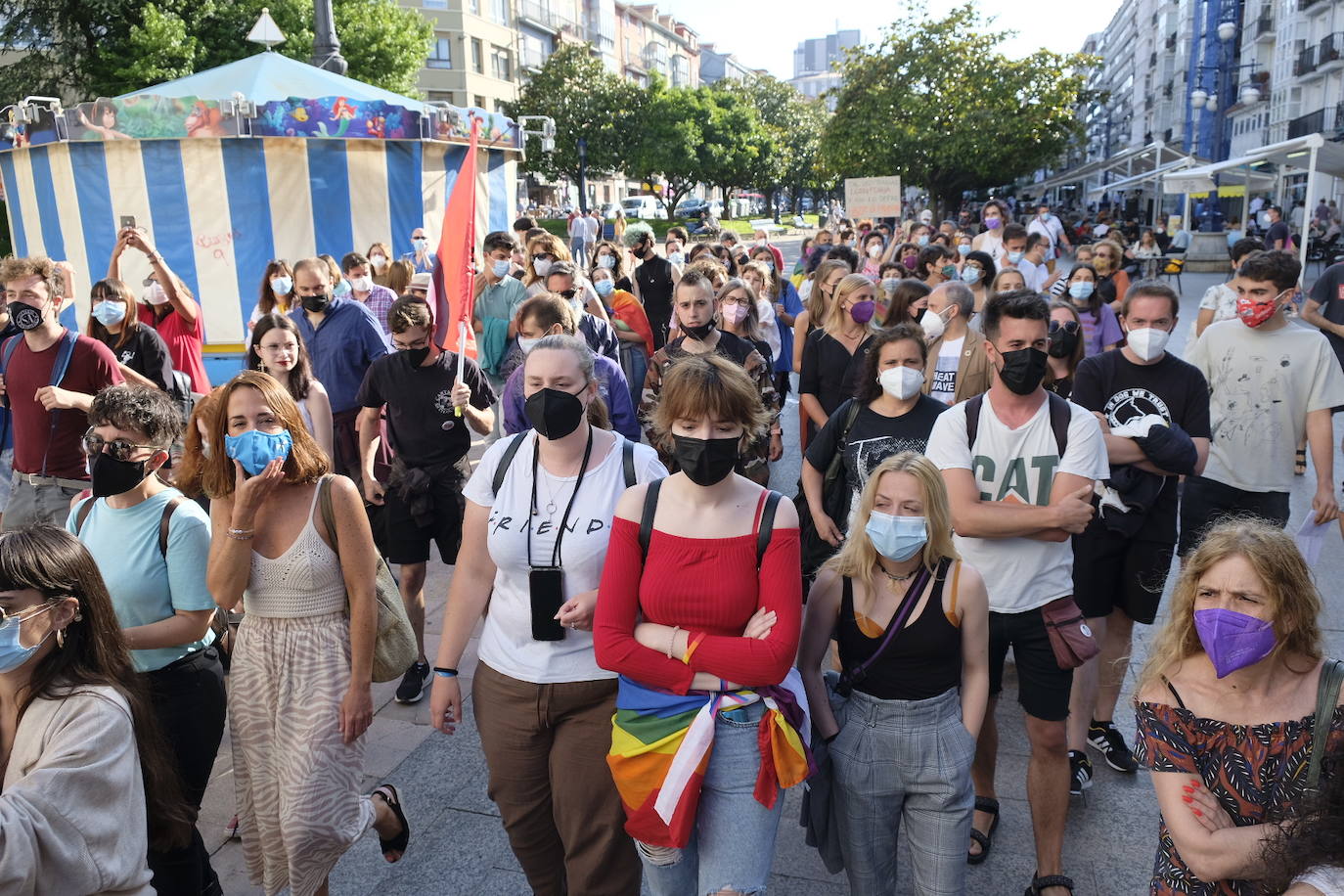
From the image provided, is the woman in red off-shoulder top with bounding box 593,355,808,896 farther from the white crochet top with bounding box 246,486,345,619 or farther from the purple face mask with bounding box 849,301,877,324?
the purple face mask with bounding box 849,301,877,324

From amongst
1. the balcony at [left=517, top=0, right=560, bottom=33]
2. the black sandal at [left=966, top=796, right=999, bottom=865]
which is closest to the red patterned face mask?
the black sandal at [left=966, top=796, right=999, bottom=865]

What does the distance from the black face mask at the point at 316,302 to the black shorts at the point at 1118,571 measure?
15.1ft

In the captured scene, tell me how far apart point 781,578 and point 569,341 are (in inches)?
43.0

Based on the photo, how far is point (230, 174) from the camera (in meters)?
12.5

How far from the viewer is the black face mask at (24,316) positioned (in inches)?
193

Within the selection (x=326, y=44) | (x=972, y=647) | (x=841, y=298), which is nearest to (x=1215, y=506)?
(x=841, y=298)

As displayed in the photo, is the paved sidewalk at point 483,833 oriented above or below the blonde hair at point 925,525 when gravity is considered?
below

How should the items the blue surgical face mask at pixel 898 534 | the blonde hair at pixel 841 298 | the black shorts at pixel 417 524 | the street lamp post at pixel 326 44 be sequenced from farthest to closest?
the street lamp post at pixel 326 44 → the blonde hair at pixel 841 298 → the black shorts at pixel 417 524 → the blue surgical face mask at pixel 898 534

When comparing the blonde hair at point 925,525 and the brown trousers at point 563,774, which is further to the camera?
the brown trousers at point 563,774

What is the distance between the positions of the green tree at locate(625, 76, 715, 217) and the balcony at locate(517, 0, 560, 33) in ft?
51.2

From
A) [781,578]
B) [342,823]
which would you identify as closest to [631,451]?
[781,578]

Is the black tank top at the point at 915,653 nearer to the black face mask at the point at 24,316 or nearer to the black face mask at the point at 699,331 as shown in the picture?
the black face mask at the point at 699,331

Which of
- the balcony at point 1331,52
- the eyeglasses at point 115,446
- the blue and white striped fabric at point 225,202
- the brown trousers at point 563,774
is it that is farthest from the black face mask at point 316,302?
the balcony at point 1331,52

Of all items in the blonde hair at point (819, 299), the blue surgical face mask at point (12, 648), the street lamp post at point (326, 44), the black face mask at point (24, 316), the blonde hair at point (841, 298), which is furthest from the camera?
the street lamp post at point (326, 44)
